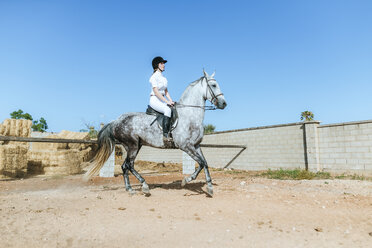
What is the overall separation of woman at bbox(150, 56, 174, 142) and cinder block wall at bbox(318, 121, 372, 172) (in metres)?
8.62

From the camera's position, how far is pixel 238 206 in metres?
4.59

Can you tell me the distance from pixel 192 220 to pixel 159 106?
9.18ft

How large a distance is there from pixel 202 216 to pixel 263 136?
35.7ft

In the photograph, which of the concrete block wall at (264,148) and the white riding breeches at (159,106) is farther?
the concrete block wall at (264,148)

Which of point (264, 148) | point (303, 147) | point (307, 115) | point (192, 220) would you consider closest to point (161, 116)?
point (192, 220)

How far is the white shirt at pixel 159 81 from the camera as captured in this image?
590 cm

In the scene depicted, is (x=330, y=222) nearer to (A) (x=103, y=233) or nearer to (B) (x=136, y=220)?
(B) (x=136, y=220)

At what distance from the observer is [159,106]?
5.84m

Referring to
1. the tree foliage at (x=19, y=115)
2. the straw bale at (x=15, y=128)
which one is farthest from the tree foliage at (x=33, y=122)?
the straw bale at (x=15, y=128)

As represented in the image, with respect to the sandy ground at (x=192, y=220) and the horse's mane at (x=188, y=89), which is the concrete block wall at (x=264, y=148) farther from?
the horse's mane at (x=188, y=89)

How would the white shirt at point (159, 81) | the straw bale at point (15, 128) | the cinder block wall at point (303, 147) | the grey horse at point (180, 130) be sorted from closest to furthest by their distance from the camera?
the grey horse at point (180, 130) → the white shirt at point (159, 81) → the cinder block wall at point (303, 147) → the straw bale at point (15, 128)

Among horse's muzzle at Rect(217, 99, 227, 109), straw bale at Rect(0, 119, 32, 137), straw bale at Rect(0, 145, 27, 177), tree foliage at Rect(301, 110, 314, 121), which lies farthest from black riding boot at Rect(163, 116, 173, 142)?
tree foliage at Rect(301, 110, 314, 121)

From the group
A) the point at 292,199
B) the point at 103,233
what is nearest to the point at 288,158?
the point at 292,199

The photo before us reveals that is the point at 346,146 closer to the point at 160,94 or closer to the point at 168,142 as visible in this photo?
the point at 168,142
